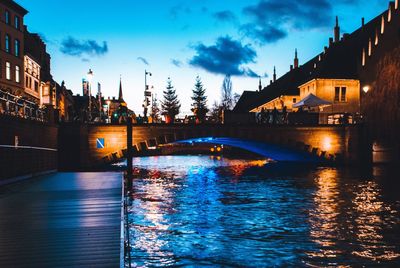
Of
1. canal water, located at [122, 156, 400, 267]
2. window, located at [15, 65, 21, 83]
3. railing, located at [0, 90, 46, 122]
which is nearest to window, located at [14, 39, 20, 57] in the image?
window, located at [15, 65, 21, 83]

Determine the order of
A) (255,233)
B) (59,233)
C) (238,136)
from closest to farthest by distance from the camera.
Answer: (59,233), (255,233), (238,136)

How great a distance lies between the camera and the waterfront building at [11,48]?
178 ft

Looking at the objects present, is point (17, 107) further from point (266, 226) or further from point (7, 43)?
point (7, 43)

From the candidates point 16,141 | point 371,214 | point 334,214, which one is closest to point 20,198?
point 16,141

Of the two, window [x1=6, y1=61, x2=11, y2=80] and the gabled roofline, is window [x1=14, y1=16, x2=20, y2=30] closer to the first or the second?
the gabled roofline

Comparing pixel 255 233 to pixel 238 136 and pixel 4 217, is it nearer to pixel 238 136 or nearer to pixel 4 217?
pixel 4 217

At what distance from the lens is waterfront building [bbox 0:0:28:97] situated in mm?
54281

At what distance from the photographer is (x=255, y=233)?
1507cm

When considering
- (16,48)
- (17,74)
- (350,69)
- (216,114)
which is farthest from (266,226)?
(216,114)

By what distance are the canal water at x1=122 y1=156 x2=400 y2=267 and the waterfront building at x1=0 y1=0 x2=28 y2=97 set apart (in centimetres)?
3429

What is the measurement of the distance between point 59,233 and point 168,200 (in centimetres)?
1307

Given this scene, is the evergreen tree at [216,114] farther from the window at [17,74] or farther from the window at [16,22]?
the window at [16,22]

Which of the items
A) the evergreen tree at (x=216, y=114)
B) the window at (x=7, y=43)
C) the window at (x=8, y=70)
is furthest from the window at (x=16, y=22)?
the evergreen tree at (x=216, y=114)

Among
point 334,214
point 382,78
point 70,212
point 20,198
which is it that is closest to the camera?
point 70,212
